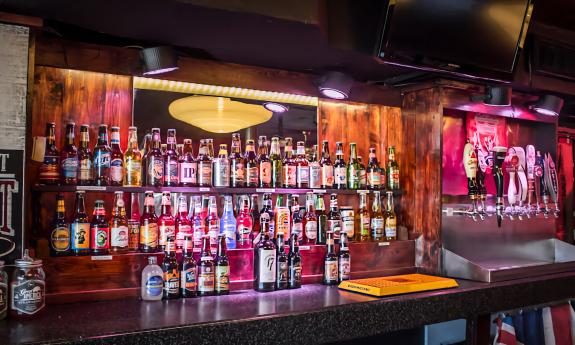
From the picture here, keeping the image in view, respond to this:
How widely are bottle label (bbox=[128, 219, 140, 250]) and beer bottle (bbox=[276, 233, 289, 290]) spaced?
0.74 m

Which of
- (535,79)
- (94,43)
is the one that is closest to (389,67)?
(535,79)

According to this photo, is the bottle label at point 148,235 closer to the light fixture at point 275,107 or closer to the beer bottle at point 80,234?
the beer bottle at point 80,234

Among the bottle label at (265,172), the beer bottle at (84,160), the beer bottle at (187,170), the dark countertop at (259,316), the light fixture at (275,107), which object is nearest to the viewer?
the dark countertop at (259,316)

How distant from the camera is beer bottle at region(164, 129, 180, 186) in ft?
8.85

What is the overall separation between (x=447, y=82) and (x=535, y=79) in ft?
2.23

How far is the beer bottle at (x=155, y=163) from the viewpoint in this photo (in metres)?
2.67

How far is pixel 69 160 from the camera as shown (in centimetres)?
248

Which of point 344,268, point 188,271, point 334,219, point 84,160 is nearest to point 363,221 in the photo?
point 334,219

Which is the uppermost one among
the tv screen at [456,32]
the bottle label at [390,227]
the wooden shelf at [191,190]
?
the tv screen at [456,32]

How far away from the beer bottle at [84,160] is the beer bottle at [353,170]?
5.21ft

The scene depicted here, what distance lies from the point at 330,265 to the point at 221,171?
0.84 meters

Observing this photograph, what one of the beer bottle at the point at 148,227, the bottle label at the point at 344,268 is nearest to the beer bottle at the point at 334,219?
the bottle label at the point at 344,268

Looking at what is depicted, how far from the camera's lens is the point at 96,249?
8.13 feet

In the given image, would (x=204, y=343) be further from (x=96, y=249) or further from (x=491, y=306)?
(x=491, y=306)
